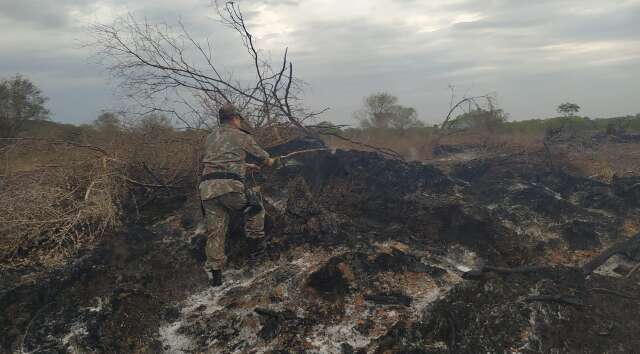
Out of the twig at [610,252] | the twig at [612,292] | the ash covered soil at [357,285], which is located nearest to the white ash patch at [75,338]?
the ash covered soil at [357,285]

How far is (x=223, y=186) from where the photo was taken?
3709mm

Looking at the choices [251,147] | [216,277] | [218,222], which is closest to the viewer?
[216,277]

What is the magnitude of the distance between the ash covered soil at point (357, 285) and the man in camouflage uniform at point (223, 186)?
253 mm

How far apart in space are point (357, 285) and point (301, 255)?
776 millimetres

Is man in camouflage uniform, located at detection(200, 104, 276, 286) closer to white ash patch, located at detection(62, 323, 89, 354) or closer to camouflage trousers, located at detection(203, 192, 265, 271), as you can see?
Answer: camouflage trousers, located at detection(203, 192, 265, 271)

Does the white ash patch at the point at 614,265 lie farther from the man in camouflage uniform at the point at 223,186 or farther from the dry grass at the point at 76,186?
the dry grass at the point at 76,186

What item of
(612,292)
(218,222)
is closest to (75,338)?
(218,222)

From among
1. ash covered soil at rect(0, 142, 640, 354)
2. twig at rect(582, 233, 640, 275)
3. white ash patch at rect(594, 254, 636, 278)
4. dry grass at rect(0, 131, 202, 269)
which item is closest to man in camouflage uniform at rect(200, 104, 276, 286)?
ash covered soil at rect(0, 142, 640, 354)

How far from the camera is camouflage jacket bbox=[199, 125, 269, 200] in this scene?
3721 mm

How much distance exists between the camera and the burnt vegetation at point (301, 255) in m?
2.87

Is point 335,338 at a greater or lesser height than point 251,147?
lesser

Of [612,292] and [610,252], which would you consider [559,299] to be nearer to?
[612,292]

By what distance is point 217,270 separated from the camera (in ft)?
11.8

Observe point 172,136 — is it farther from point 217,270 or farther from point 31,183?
point 217,270
